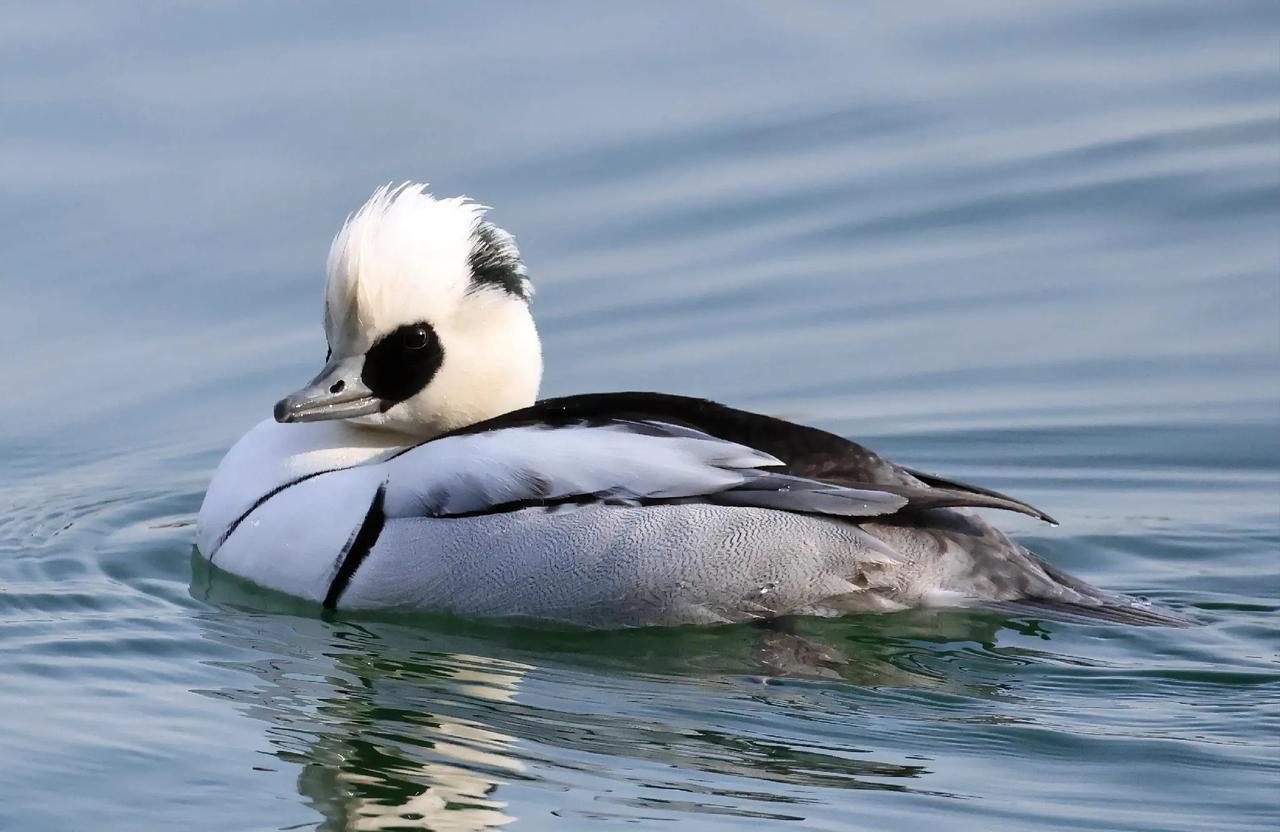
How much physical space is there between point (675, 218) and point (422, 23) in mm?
2503

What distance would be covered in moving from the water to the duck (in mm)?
143

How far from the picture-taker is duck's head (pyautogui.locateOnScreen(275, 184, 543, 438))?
8.34m

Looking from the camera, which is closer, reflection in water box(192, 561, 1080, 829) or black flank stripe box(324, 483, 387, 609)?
reflection in water box(192, 561, 1080, 829)

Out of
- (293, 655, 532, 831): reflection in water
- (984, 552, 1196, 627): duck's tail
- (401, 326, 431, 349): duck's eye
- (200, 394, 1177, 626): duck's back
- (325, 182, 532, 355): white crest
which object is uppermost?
(325, 182, 532, 355): white crest

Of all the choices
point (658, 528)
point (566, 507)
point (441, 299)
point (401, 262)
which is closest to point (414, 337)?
point (441, 299)

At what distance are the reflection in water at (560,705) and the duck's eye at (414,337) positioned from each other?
3.63ft

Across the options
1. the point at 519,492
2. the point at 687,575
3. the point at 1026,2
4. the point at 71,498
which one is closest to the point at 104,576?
the point at 71,498

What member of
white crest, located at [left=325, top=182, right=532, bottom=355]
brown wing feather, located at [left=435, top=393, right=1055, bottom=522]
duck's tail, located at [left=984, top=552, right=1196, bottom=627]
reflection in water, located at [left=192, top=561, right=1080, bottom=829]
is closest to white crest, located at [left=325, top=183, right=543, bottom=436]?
white crest, located at [left=325, top=182, right=532, bottom=355]

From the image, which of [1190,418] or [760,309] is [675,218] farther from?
[1190,418]

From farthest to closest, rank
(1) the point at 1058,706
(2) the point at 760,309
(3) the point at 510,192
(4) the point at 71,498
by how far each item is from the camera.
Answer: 1. (3) the point at 510,192
2. (2) the point at 760,309
3. (4) the point at 71,498
4. (1) the point at 1058,706

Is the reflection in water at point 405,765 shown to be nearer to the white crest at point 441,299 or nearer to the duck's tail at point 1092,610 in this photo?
the white crest at point 441,299

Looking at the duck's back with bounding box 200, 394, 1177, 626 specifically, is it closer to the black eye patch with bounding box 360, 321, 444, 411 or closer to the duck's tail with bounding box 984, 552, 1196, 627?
the duck's tail with bounding box 984, 552, 1196, 627

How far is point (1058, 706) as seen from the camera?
283 inches

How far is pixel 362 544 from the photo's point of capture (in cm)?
817
